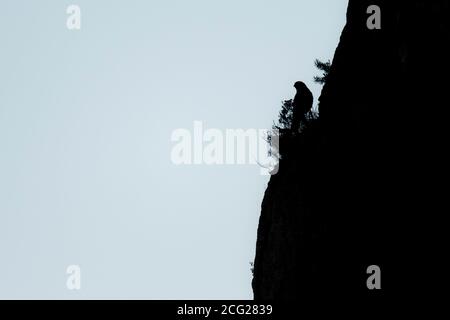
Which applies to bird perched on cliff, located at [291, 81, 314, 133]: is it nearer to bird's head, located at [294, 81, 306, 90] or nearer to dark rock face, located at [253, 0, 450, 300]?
bird's head, located at [294, 81, 306, 90]

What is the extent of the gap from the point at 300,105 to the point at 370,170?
19.8 ft

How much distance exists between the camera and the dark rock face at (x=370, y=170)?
1212 cm

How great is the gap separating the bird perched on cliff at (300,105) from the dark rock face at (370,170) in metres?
1.09

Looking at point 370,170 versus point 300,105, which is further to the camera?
point 300,105

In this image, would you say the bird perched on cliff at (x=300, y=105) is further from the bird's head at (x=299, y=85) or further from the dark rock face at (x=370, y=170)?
the dark rock face at (x=370, y=170)

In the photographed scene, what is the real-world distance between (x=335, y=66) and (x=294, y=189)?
406 cm

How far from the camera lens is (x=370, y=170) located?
46.4 feet

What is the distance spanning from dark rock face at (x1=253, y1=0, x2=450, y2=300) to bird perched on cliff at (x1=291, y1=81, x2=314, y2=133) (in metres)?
1.09

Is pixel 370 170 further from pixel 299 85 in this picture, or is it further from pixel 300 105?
pixel 299 85

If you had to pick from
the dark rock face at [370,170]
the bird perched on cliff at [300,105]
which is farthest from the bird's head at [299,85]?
the dark rock face at [370,170]

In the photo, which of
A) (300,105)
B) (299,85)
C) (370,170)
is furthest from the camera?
(299,85)

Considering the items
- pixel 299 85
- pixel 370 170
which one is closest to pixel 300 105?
pixel 299 85
